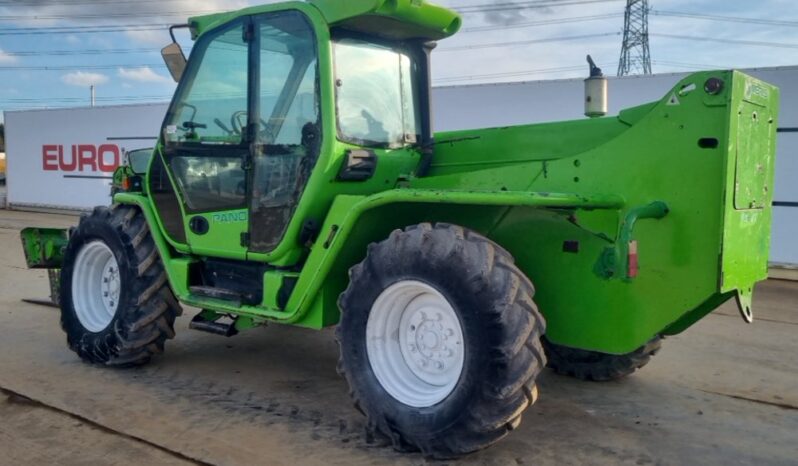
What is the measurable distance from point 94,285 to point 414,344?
2910 millimetres

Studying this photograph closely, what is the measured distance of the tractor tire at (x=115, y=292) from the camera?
17.0 feet

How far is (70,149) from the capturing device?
18.9m

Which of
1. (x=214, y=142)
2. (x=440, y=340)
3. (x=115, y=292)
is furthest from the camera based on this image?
(x=115, y=292)

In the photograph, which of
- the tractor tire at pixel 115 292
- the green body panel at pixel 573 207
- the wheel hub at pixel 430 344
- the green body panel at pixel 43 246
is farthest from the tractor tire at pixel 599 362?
the green body panel at pixel 43 246

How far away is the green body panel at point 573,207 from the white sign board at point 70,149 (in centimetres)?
1318

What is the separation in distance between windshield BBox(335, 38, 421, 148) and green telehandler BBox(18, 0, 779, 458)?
0.05ft

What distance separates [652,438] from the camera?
13.4 ft

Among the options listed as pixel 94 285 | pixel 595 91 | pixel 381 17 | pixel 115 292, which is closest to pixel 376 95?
pixel 381 17

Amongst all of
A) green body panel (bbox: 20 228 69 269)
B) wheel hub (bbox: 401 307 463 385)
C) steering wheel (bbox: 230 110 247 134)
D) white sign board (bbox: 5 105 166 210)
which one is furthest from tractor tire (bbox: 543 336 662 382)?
white sign board (bbox: 5 105 166 210)

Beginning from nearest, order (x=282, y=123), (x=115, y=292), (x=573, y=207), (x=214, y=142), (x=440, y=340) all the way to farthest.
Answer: (x=573, y=207) < (x=440, y=340) < (x=282, y=123) < (x=214, y=142) < (x=115, y=292)

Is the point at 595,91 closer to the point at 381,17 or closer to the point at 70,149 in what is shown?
the point at 381,17

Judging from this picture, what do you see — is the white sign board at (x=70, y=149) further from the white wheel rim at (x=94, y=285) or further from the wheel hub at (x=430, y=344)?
the wheel hub at (x=430, y=344)

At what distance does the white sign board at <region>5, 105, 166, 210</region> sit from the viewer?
17.5 m

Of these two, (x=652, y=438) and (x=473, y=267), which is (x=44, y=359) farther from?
(x=652, y=438)
